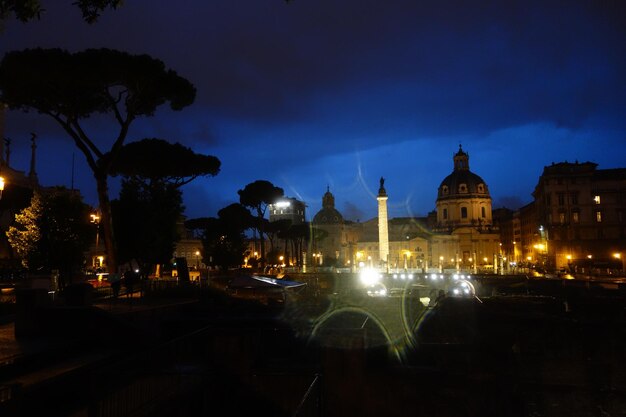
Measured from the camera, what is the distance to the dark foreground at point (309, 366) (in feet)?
24.5

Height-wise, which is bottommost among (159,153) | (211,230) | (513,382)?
(513,382)

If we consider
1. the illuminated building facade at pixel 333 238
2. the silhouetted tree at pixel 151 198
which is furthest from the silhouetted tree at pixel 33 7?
the illuminated building facade at pixel 333 238

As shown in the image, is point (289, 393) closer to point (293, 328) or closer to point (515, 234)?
point (293, 328)

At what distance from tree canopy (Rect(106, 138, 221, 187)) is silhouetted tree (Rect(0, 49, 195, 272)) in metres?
8.54

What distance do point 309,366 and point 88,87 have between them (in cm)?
1888

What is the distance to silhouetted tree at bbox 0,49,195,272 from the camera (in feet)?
70.6

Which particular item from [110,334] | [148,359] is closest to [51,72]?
[110,334]

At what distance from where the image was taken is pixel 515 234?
112 m

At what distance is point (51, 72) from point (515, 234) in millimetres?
107599

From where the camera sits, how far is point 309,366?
363 inches

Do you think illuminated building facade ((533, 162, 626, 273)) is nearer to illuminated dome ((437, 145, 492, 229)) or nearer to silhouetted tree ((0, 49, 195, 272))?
illuminated dome ((437, 145, 492, 229))

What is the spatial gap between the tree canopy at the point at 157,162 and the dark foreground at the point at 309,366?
1877cm

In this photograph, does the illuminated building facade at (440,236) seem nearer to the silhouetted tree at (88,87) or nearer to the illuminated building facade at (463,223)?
the illuminated building facade at (463,223)

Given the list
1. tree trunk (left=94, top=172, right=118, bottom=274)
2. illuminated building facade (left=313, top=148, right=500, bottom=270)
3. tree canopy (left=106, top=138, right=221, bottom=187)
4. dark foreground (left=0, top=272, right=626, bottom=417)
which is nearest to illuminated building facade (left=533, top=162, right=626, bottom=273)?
illuminated building facade (left=313, top=148, right=500, bottom=270)
